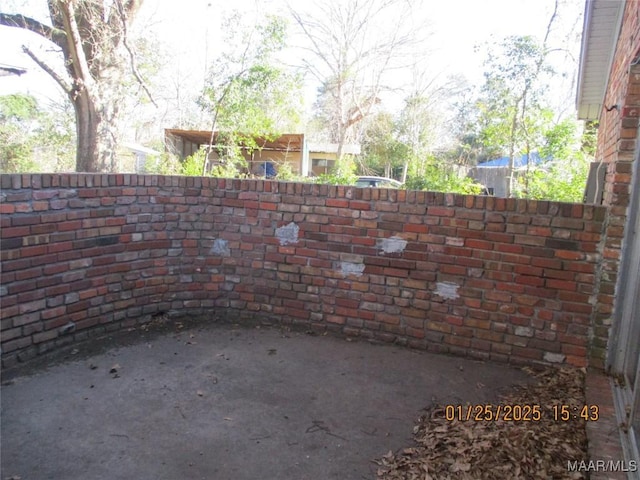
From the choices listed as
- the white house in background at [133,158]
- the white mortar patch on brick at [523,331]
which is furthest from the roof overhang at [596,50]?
the white house in background at [133,158]

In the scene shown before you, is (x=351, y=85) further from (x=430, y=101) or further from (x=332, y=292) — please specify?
(x=332, y=292)

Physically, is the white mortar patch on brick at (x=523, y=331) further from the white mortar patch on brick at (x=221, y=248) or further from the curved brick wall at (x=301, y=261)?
the white mortar patch on brick at (x=221, y=248)

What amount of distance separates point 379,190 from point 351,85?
18491 millimetres

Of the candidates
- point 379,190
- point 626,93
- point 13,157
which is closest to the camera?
point 626,93

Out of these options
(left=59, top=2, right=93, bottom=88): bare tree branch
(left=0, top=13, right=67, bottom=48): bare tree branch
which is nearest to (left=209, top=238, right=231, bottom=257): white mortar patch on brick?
(left=59, top=2, right=93, bottom=88): bare tree branch

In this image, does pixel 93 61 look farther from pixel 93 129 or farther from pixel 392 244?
pixel 392 244

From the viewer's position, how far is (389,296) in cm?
375

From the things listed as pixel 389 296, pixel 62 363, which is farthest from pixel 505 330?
pixel 62 363

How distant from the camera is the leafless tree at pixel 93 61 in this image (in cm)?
877

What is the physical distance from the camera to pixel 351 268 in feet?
12.6

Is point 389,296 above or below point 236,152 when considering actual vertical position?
below

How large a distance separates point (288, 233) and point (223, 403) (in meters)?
1.70

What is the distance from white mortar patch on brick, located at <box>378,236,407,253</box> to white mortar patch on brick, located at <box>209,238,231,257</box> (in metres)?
1.49

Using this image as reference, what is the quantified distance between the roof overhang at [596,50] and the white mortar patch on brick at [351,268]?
3486 millimetres
